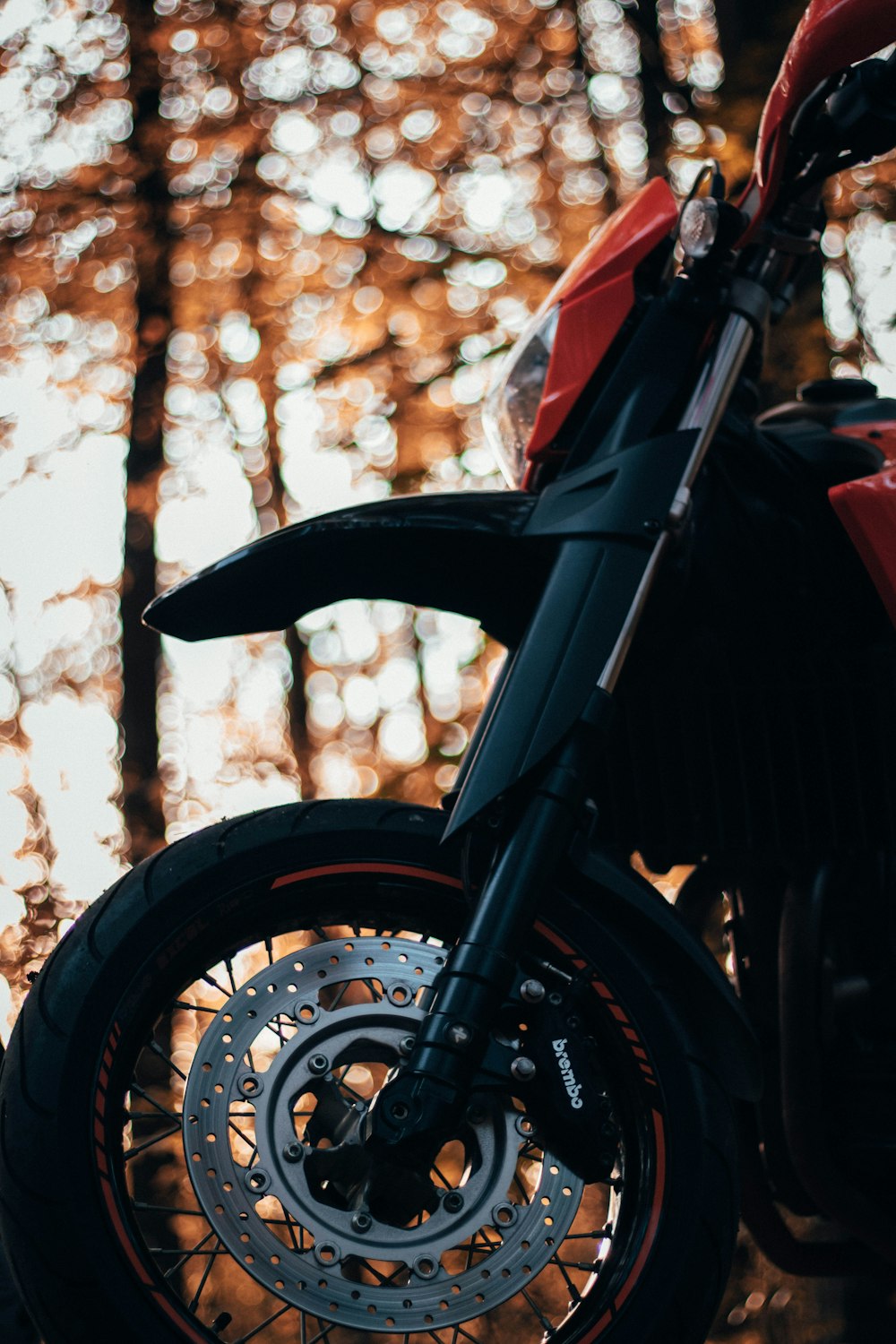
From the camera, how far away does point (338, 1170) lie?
1.56m

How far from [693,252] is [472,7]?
242 inches

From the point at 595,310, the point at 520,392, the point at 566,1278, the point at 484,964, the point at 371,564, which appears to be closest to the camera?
the point at 484,964

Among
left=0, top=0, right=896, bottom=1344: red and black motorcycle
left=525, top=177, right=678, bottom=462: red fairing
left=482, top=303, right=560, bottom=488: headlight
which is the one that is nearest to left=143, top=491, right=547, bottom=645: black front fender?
left=0, top=0, right=896, bottom=1344: red and black motorcycle

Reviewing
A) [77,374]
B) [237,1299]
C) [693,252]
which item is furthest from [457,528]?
[237,1299]

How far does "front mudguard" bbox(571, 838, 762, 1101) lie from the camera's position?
5.55ft

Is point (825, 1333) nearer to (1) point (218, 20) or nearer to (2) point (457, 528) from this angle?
(2) point (457, 528)

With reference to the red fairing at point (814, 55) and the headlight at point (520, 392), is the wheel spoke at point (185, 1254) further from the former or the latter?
the red fairing at point (814, 55)

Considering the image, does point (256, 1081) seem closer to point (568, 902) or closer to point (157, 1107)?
point (157, 1107)

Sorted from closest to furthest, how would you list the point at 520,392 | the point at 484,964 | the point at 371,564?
the point at 484,964
the point at 371,564
the point at 520,392

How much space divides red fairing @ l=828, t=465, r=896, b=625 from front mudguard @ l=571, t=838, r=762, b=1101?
2.00 feet

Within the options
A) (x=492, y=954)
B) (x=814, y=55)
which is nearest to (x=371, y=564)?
(x=492, y=954)

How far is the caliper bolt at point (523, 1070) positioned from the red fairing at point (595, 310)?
2.97 feet

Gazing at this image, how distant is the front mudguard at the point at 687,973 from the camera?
1.69 meters

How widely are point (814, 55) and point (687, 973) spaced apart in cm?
124
